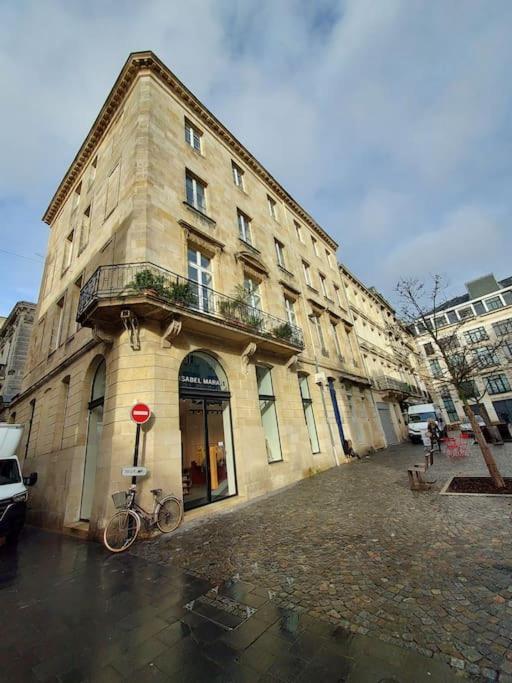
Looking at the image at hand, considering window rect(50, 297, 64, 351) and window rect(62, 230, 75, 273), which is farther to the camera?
window rect(62, 230, 75, 273)

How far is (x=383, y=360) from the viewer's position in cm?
2689

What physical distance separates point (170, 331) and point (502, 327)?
165 feet

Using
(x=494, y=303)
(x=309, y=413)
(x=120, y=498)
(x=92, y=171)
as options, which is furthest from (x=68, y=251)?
(x=494, y=303)

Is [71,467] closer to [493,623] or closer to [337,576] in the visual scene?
[337,576]

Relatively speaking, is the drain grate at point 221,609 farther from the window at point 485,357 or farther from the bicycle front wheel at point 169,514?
the window at point 485,357

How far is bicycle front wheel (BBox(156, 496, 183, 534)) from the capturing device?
6.24m

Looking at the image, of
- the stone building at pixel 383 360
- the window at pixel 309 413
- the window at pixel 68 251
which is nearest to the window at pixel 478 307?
the stone building at pixel 383 360

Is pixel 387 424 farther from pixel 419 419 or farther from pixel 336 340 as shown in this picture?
pixel 336 340

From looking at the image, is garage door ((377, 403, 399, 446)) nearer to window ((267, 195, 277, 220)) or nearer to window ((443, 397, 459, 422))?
window ((267, 195, 277, 220))


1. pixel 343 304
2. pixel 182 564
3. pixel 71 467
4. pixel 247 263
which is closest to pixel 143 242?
pixel 247 263

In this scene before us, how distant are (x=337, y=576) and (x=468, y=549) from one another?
6.20ft

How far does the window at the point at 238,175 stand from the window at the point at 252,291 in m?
6.12

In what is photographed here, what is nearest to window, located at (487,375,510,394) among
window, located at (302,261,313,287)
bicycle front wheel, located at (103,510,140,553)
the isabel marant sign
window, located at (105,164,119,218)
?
window, located at (302,261,313,287)

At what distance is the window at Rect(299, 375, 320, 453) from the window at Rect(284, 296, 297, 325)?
3.15 metres
